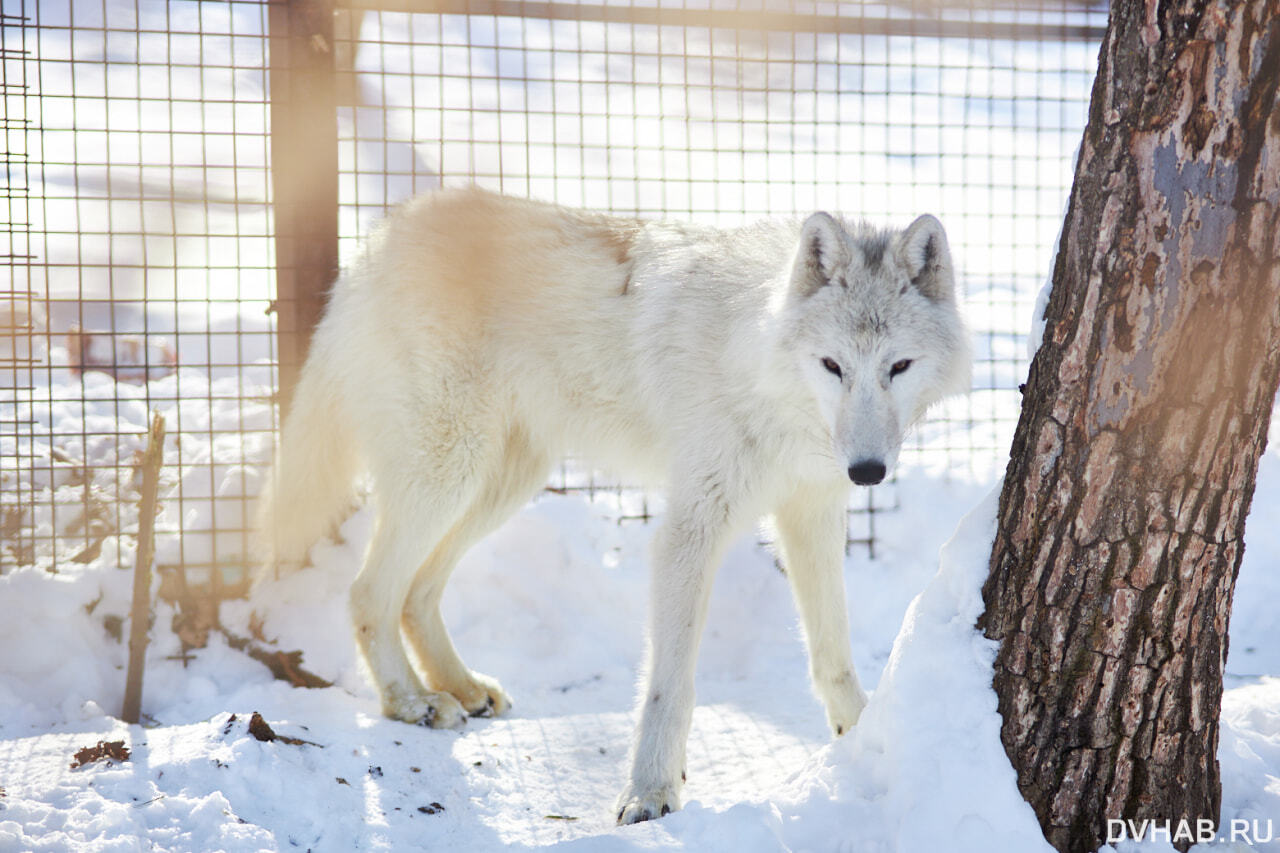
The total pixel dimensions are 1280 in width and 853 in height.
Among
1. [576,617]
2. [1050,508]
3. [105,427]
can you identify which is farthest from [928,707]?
[105,427]

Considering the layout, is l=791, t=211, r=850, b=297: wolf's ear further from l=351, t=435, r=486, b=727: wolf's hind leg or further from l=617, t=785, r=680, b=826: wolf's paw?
l=617, t=785, r=680, b=826: wolf's paw

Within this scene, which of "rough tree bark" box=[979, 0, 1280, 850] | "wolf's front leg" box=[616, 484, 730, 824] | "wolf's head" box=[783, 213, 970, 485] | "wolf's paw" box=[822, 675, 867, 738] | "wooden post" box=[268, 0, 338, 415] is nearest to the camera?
"rough tree bark" box=[979, 0, 1280, 850]

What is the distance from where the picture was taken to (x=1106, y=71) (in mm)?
1883

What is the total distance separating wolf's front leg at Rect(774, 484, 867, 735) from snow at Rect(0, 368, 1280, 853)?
0.90 feet

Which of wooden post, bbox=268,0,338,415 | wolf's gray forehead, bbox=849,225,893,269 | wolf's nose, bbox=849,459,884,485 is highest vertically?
wooden post, bbox=268,0,338,415

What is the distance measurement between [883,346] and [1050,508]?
2.73 feet

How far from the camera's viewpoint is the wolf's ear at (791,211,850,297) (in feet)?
9.15

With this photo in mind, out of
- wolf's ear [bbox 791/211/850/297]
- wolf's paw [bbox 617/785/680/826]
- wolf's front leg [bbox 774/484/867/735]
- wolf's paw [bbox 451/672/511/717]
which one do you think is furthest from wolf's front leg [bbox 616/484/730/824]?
wolf's paw [bbox 451/672/511/717]

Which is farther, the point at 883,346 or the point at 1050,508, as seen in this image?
the point at 883,346

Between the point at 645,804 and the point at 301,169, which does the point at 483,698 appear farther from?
the point at 301,169

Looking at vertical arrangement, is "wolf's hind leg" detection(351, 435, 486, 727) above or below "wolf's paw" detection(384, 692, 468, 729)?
above

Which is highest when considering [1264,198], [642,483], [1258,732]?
[1264,198]

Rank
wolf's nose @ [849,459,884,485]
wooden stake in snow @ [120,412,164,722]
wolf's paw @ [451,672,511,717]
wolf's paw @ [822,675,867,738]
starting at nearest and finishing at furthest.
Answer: wolf's nose @ [849,459,884,485], wolf's paw @ [822,675,867,738], wooden stake in snow @ [120,412,164,722], wolf's paw @ [451,672,511,717]

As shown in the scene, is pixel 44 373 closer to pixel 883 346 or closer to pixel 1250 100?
pixel 883 346
